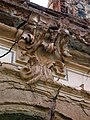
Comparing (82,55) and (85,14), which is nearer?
(82,55)

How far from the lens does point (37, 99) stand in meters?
3.43

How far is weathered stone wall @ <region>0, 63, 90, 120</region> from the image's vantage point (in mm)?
3316

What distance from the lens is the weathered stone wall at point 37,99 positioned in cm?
332

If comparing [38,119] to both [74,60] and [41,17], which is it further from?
[41,17]

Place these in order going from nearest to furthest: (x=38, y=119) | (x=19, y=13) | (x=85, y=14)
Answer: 1. (x=38, y=119)
2. (x=19, y=13)
3. (x=85, y=14)

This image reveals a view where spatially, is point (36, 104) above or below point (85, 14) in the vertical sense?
below

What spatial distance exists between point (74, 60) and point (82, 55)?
4.8 inches

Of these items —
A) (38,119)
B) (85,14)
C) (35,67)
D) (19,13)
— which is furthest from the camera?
(85,14)

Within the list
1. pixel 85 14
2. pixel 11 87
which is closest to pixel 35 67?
pixel 11 87

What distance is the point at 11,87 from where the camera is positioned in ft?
11.2

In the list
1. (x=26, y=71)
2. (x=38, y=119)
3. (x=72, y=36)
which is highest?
(x=72, y=36)

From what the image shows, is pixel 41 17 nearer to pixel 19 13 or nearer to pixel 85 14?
pixel 19 13

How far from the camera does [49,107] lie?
11.3 ft

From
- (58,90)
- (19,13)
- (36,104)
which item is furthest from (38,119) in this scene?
(19,13)
